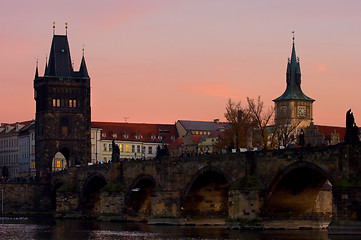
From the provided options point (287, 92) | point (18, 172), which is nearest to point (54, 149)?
point (18, 172)

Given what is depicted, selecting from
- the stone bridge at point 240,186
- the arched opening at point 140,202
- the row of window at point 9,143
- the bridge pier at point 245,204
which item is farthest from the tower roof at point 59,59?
the bridge pier at point 245,204

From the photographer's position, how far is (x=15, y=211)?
5108 inches

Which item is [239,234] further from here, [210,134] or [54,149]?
[210,134]

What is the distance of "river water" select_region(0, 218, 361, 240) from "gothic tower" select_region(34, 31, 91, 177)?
158 ft

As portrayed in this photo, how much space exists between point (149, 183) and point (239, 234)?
29464mm

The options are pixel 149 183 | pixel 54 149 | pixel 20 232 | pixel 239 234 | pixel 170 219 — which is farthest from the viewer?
pixel 54 149

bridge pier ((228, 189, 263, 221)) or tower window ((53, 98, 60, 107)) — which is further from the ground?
tower window ((53, 98, 60, 107))

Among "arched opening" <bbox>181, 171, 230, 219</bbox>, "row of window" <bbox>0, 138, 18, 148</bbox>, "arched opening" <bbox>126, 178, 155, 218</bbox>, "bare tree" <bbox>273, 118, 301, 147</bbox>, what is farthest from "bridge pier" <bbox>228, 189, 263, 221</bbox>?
"row of window" <bbox>0, 138, 18, 148</bbox>

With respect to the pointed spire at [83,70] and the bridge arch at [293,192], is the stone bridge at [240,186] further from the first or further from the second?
the pointed spire at [83,70]

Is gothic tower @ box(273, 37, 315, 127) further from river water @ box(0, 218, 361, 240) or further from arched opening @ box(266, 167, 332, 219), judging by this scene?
arched opening @ box(266, 167, 332, 219)

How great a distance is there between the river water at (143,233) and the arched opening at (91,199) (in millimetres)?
24163

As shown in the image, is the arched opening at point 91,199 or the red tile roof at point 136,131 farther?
the red tile roof at point 136,131

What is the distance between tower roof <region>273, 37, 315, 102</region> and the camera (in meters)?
188

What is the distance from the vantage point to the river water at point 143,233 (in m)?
68.4
